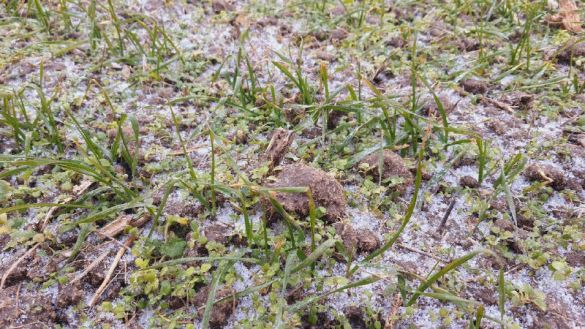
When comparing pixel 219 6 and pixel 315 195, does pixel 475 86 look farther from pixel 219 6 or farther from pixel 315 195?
pixel 219 6

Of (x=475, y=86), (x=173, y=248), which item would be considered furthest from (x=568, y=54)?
(x=173, y=248)

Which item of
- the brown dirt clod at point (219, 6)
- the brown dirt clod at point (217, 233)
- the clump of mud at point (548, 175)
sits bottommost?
the brown dirt clod at point (217, 233)

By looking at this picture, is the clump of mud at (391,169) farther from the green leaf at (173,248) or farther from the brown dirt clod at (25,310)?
the brown dirt clod at (25,310)

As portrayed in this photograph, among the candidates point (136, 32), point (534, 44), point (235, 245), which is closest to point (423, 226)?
point (235, 245)

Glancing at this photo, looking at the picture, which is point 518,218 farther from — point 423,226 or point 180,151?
point 180,151

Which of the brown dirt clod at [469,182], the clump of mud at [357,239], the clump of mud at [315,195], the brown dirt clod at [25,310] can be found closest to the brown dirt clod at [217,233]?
the clump of mud at [315,195]

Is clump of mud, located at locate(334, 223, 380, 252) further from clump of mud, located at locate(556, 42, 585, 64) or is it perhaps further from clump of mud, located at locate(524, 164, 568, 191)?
clump of mud, located at locate(556, 42, 585, 64)

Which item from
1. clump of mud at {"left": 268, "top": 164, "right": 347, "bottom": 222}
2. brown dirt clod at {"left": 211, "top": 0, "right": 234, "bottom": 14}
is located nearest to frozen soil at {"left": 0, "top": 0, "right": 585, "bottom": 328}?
clump of mud at {"left": 268, "top": 164, "right": 347, "bottom": 222}

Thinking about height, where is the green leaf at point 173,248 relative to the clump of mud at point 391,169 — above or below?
below
